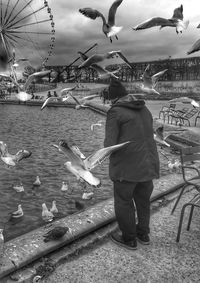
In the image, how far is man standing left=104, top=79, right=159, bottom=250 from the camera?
403cm

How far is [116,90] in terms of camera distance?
4.07m

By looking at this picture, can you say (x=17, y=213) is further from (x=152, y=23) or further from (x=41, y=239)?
(x=152, y=23)

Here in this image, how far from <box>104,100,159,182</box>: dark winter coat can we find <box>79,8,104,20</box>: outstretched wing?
3.55 ft

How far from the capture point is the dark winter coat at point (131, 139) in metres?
4.02

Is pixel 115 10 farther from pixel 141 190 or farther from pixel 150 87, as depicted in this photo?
pixel 141 190

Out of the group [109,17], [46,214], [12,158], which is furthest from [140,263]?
[12,158]

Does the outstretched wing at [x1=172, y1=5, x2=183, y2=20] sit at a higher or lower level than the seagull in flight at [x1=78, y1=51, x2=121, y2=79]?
higher

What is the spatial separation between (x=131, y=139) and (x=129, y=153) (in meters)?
0.15

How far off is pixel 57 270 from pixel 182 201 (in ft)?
9.14

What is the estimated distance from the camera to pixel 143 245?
4496 mm

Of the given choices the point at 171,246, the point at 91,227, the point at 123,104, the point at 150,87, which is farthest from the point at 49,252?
the point at 150,87

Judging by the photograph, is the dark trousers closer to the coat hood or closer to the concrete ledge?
the concrete ledge

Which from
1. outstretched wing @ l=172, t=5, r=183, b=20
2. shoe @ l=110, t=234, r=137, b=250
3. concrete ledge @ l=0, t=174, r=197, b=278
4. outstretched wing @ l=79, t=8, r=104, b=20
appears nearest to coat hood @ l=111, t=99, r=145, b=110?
outstretched wing @ l=172, t=5, r=183, b=20

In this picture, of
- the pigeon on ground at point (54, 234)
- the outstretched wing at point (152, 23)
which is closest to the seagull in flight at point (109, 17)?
the outstretched wing at point (152, 23)
